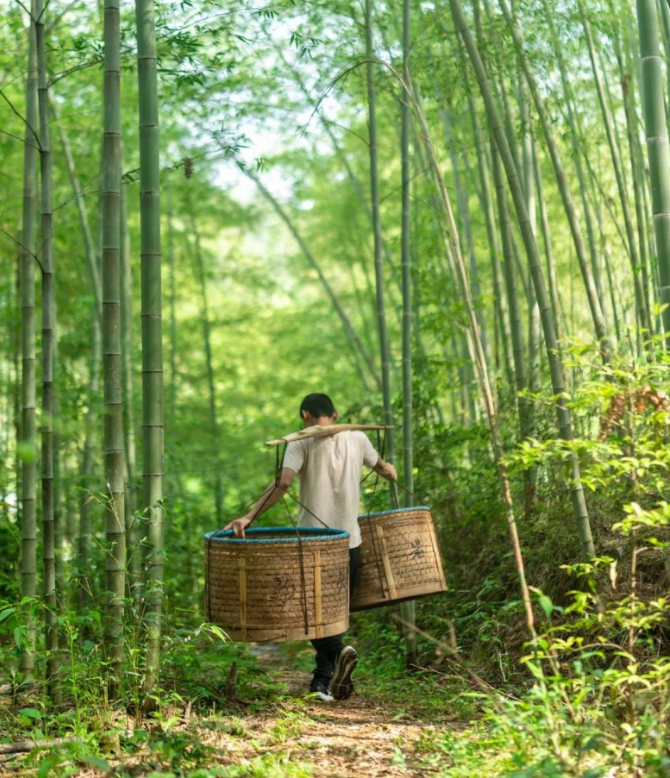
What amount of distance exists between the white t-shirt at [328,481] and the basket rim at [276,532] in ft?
0.14

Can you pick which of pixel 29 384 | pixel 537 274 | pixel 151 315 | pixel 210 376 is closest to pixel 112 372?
pixel 151 315

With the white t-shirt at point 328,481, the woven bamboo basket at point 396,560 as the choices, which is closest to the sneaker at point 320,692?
the woven bamboo basket at point 396,560

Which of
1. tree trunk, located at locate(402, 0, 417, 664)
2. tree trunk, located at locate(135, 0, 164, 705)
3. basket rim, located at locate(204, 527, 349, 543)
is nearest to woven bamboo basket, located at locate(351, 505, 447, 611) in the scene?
basket rim, located at locate(204, 527, 349, 543)

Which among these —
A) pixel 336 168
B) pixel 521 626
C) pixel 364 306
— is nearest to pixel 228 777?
pixel 521 626

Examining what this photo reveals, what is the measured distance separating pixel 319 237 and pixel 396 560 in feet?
32.7

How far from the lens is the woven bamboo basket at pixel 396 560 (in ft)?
13.3

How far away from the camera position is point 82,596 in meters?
5.88

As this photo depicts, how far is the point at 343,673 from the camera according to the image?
393 centimetres

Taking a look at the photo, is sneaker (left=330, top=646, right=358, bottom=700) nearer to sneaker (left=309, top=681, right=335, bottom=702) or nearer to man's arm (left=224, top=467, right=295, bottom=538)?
sneaker (left=309, top=681, right=335, bottom=702)

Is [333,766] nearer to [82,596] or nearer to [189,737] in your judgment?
[189,737]

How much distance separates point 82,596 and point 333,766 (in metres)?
3.32

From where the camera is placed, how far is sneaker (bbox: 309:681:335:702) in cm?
390

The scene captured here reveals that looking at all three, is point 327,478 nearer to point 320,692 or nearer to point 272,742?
point 320,692

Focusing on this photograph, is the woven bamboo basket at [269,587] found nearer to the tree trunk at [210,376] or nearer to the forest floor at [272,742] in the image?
the forest floor at [272,742]
